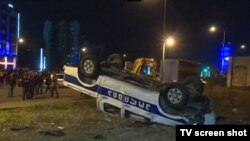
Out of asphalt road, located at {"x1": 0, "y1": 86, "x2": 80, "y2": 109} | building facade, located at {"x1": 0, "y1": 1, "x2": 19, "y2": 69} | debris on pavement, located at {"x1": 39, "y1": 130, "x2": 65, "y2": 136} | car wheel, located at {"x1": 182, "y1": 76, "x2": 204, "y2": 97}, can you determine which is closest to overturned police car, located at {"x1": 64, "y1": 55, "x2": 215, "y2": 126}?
car wheel, located at {"x1": 182, "y1": 76, "x2": 204, "y2": 97}

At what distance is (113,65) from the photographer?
53.2 ft

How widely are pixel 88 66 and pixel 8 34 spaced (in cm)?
8027

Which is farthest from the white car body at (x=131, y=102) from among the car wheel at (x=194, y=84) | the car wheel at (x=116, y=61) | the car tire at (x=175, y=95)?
the car wheel at (x=116, y=61)

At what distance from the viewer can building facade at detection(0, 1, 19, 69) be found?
88.9 meters

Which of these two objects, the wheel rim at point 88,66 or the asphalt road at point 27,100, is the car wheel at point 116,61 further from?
the asphalt road at point 27,100

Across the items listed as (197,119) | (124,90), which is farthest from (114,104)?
(197,119)

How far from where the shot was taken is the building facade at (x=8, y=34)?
88875 mm

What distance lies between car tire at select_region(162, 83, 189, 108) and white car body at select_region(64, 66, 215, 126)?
293 mm

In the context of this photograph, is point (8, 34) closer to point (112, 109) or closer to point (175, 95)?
point (112, 109)

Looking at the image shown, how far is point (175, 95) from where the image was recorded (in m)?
12.8

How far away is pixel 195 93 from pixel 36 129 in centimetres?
481

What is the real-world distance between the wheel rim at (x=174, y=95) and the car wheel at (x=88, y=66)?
2.93m

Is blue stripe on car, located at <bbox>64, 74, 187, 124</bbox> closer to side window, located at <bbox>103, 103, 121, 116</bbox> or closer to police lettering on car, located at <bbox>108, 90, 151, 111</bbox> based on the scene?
police lettering on car, located at <bbox>108, 90, 151, 111</bbox>

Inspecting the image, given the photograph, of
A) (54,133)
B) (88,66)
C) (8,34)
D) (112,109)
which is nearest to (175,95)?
(112,109)
